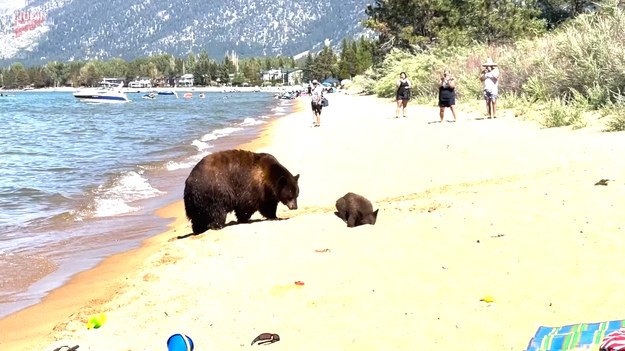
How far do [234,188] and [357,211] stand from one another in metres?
1.88

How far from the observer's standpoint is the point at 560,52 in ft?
65.9

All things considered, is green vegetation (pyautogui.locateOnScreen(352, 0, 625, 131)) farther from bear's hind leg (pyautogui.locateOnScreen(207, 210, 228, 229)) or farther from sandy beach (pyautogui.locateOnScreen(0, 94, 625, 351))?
bear's hind leg (pyautogui.locateOnScreen(207, 210, 228, 229))

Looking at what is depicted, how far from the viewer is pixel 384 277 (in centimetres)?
559

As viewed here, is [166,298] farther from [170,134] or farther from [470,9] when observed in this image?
[470,9]

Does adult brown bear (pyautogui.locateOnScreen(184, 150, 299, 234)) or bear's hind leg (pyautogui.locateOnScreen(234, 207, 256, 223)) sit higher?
adult brown bear (pyautogui.locateOnScreen(184, 150, 299, 234))

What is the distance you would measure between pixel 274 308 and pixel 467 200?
12.4 ft

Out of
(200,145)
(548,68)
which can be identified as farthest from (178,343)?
(200,145)

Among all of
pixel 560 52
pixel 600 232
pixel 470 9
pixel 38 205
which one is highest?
pixel 470 9

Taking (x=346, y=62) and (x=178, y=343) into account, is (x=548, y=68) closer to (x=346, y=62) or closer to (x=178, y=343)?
(x=178, y=343)

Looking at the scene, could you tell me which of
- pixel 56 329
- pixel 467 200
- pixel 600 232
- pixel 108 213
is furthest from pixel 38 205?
pixel 600 232

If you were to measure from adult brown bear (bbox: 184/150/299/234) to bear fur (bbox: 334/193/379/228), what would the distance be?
127 cm

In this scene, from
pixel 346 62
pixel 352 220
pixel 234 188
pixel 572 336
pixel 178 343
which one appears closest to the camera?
pixel 572 336

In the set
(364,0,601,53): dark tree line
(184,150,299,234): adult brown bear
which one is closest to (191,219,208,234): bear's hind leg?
(184,150,299,234): adult brown bear

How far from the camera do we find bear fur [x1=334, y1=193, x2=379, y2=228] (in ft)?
25.8
